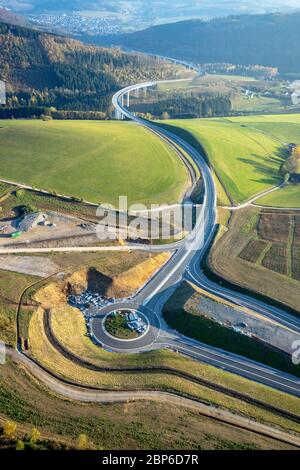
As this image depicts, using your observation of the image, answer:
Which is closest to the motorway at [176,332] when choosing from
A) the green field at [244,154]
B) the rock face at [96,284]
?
the rock face at [96,284]

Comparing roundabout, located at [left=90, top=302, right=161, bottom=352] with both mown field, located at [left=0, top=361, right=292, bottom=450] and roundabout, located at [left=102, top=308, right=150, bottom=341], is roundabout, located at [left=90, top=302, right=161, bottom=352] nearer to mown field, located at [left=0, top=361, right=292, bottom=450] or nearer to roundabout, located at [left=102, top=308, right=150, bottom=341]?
roundabout, located at [left=102, top=308, right=150, bottom=341]

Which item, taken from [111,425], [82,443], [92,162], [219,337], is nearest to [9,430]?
[82,443]

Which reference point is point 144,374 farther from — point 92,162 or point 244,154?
point 244,154

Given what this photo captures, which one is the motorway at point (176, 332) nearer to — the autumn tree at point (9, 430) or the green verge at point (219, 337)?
the green verge at point (219, 337)

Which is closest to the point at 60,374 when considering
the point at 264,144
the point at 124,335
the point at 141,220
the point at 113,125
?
the point at 124,335

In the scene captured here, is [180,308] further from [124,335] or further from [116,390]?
[116,390]
